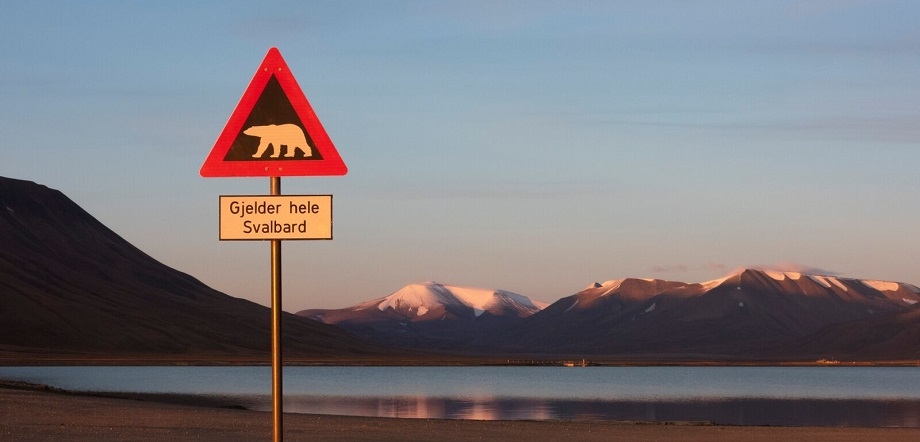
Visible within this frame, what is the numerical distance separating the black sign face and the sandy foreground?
52.8 ft

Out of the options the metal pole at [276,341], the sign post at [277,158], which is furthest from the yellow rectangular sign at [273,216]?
the metal pole at [276,341]

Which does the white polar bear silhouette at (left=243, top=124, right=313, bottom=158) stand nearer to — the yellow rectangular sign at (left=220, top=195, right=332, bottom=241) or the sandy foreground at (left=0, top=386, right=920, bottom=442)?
the yellow rectangular sign at (left=220, top=195, right=332, bottom=241)

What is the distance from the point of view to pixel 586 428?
36.5 meters

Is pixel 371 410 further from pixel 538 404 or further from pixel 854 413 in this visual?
pixel 854 413

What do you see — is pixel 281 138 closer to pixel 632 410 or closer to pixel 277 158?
pixel 277 158

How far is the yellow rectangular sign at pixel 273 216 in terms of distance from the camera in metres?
10.9

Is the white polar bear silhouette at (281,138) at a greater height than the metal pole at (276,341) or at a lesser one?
greater

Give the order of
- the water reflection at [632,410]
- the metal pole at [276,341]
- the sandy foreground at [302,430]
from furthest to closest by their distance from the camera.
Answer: the water reflection at [632,410]
the sandy foreground at [302,430]
the metal pole at [276,341]

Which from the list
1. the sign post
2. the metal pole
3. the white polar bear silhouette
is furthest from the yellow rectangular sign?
the white polar bear silhouette

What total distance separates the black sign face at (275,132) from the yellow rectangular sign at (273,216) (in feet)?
1.22

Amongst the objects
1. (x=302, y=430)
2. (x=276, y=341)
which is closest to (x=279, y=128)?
(x=276, y=341)

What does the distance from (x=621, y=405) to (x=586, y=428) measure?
46.6 m

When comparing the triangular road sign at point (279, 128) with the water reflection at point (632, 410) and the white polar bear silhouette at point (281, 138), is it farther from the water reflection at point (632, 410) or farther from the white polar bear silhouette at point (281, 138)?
the water reflection at point (632, 410)

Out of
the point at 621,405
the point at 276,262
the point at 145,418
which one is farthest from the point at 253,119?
the point at 621,405
